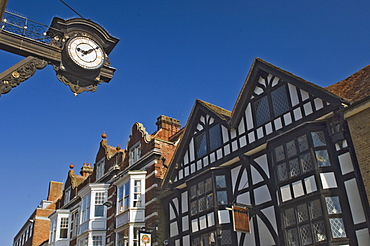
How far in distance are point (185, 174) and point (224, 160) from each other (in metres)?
2.93

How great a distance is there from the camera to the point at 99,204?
26812 mm

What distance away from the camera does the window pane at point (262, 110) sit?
16.8m

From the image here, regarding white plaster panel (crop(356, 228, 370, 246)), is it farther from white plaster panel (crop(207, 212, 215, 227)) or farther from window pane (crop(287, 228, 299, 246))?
white plaster panel (crop(207, 212, 215, 227))

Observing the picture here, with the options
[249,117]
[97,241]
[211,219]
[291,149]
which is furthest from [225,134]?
[97,241]

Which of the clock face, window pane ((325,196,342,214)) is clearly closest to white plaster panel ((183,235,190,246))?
window pane ((325,196,342,214))

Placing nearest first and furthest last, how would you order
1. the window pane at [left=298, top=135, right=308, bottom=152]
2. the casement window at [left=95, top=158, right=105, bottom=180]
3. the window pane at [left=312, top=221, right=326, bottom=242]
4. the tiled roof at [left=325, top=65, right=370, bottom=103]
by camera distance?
the window pane at [left=312, top=221, right=326, bottom=242], the window pane at [left=298, top=135, right=308, bottom=152], the tiled roof at [left=325, top=65, right=370, bottom=103], the casement window at [left=95, top=158, right=105, bottom=180]

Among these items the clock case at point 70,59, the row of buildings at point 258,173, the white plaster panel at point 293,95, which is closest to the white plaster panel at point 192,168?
the row of buildings at point 258,173

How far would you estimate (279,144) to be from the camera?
50.2ft

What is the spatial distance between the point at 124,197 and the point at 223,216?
837 centimetres

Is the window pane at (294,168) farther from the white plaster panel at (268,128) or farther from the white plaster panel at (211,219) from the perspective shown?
the white plaster panel at (211,219)

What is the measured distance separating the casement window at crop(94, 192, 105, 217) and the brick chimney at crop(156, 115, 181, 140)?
594 cm

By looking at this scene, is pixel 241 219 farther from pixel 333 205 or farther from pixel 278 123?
pixel 278 123

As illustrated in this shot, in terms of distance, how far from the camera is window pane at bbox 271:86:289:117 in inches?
634

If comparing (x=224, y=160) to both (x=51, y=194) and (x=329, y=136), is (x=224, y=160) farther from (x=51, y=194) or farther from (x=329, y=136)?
(x=51, y=194)
